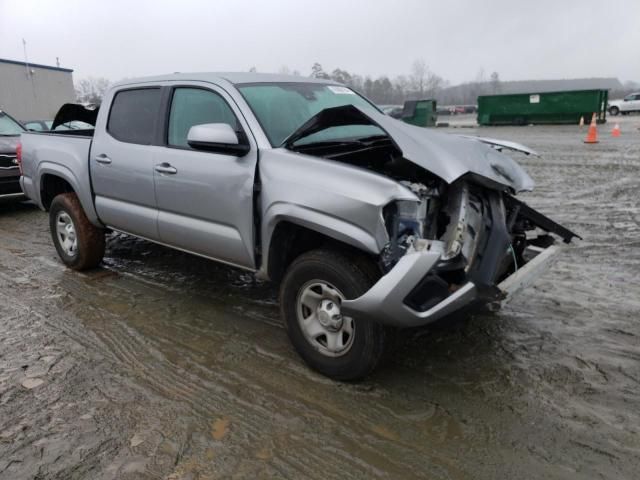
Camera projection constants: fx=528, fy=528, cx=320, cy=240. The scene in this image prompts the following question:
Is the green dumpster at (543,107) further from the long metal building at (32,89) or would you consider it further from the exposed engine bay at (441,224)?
the exposed engine bay at (441,224)

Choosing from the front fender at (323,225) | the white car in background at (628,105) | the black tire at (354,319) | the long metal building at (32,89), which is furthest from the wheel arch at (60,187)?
the white car in background at (628,105)

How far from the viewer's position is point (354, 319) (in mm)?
3117

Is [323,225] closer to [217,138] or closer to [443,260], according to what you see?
[443,260]

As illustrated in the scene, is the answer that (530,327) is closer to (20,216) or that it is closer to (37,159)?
(37,159)

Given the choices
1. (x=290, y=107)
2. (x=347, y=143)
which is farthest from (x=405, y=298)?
(x=290, y=107)

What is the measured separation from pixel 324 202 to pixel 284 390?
118 cm

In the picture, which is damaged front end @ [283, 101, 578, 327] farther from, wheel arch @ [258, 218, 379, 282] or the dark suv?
the dark suv

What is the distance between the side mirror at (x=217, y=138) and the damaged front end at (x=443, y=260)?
1.21 meters

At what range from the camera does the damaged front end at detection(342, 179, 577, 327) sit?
9.07 ft

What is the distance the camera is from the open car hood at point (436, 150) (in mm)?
3004

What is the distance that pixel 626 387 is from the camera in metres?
3.16

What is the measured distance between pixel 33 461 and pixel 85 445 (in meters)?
0.25

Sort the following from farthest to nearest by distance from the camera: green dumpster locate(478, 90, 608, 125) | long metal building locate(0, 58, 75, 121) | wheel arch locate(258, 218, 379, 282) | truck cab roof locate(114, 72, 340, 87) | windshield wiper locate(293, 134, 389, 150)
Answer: green dumpster locate(478, 90, 608, 125)
long metal building locate(0, 58, 75, 121)
truck cab roof locate(114, 72, 340, 87)
windshield wiper locate(293, 134, 389, 150)
wheel arch locate(258, 218, 379, 282)

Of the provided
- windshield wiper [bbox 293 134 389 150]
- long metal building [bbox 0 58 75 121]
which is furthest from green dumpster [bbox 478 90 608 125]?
windshield wiper [bbox 293 134 389 150]
